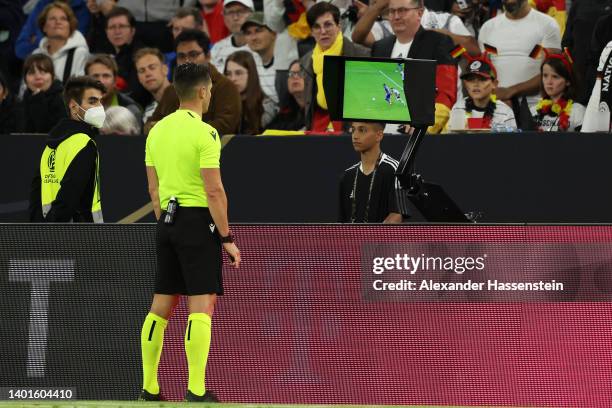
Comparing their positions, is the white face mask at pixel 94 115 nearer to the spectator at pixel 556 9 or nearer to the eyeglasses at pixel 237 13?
the eyeglasses at pixel 237 13

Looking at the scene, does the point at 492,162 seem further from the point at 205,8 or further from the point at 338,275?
the point at 205,8

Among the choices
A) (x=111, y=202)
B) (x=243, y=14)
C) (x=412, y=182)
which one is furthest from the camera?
(x=243, y=14)

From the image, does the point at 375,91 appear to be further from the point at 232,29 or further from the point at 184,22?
the point at 232,29

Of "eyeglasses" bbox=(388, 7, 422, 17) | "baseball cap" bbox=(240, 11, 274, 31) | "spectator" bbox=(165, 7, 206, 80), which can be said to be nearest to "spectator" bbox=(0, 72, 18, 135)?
"spectator" bbox=(165, 7, 206, 80)

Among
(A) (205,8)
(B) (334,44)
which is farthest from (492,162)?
(A) (205,8)

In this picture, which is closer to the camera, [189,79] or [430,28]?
[189,79]

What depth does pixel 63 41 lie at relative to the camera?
14047 millimetres

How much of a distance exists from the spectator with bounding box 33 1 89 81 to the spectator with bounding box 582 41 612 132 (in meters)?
5.08

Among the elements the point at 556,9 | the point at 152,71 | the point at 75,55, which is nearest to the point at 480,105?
the point at 556,9

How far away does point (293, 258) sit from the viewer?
8.77 meters

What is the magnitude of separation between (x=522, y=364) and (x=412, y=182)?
1.48 m

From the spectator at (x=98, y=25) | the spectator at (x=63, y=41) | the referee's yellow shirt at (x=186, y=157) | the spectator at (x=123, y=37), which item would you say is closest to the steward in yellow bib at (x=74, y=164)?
the referee's yellow shirt at (x=186, y=157)

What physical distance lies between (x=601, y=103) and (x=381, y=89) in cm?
272
